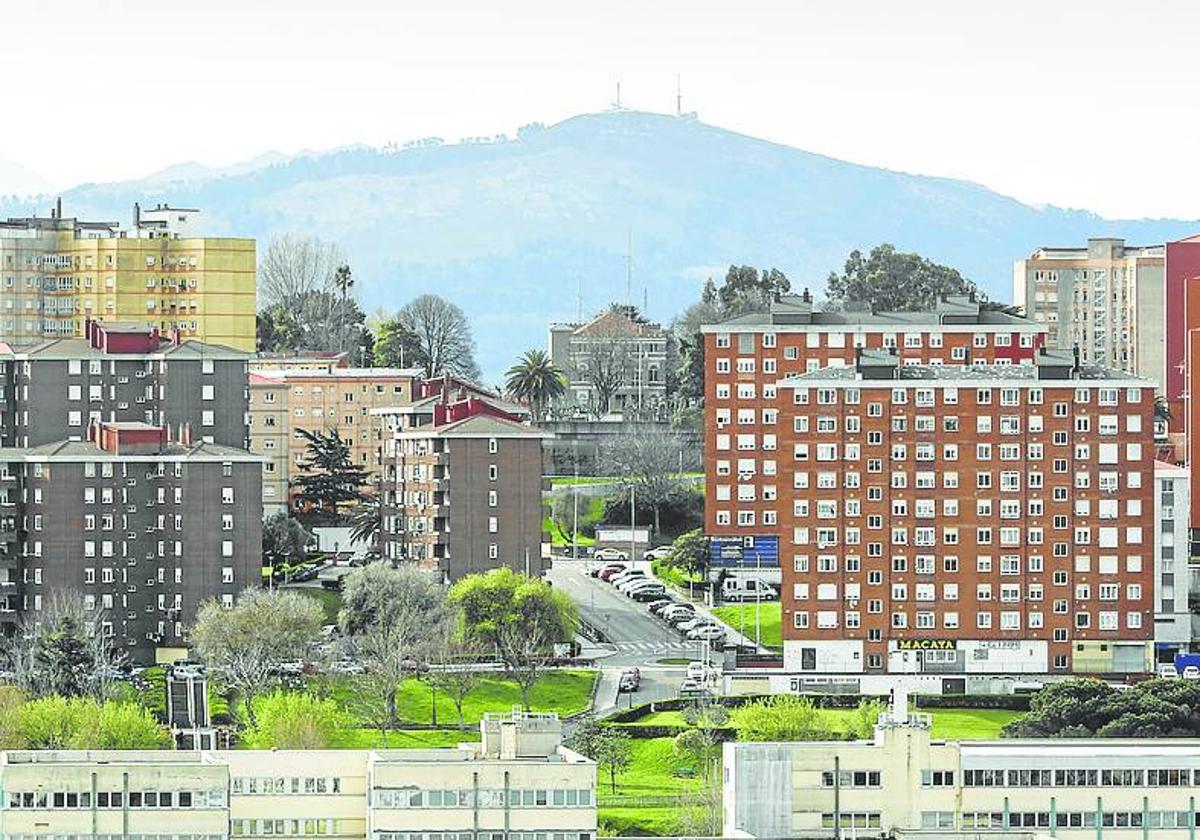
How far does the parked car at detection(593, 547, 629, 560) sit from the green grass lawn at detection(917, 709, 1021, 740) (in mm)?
34940

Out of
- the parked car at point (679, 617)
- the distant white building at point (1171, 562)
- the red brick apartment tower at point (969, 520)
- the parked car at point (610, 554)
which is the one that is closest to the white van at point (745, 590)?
the parked car at point (679, 617)

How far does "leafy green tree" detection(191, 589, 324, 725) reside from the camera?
11169 cm

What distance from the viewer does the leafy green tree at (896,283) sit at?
174m

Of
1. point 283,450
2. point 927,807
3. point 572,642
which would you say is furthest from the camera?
point 283,450

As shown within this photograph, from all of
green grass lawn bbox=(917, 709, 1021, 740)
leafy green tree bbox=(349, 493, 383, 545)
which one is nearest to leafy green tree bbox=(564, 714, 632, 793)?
green grass lawn bbox=(917, 709, 1021, 740)

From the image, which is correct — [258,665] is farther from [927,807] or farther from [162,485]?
[927,807]

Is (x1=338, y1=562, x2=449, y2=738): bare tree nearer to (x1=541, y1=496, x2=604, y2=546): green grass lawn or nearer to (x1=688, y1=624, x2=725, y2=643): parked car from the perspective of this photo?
(x1=688, y1=624, x2=725, y2=643): parked car

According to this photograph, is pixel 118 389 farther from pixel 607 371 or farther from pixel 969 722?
pixel 607 371

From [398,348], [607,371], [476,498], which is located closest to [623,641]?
[476,498]

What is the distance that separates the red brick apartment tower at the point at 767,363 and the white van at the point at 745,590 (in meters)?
0.79

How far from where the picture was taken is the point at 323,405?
154500mm

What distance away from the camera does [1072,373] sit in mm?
117812

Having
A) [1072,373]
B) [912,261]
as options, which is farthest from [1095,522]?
[912,261]

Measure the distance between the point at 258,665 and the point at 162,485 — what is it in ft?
40.3
